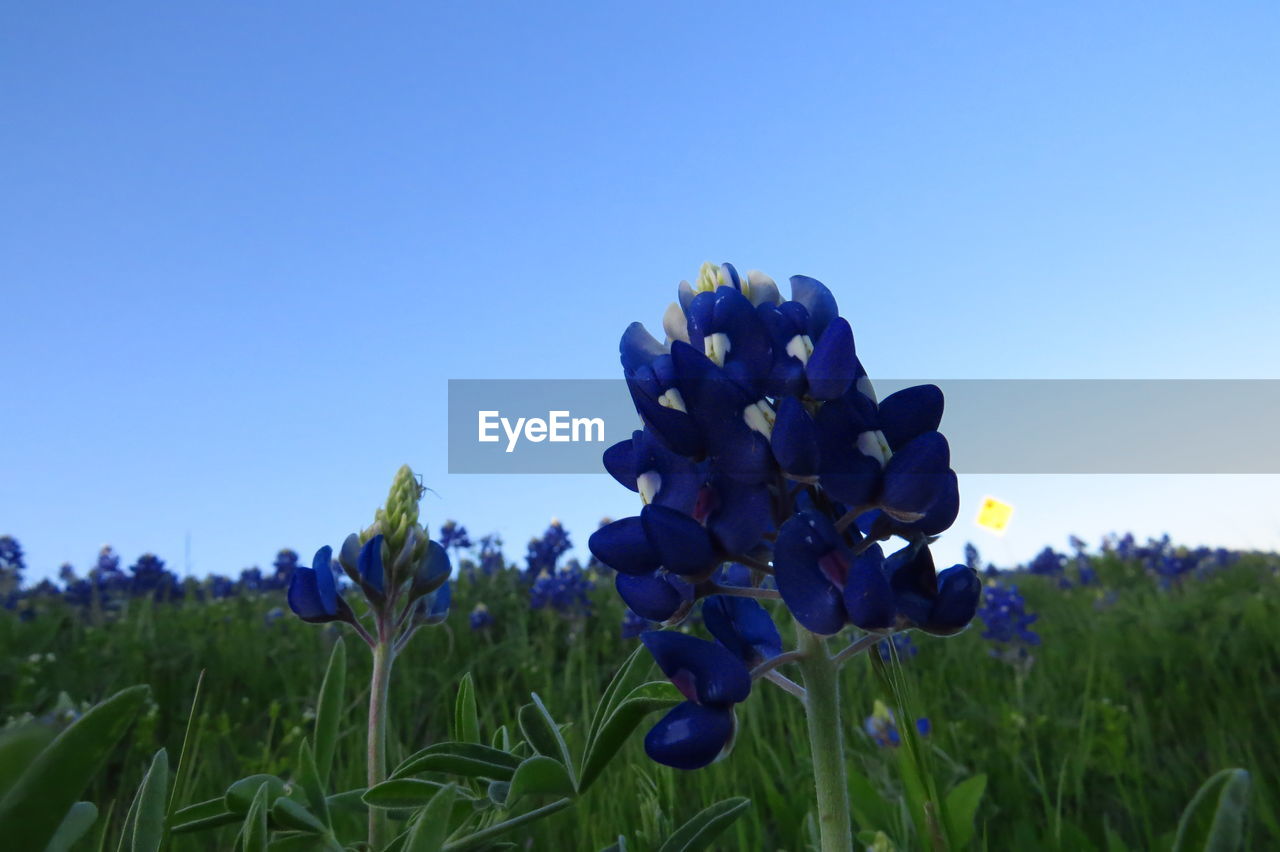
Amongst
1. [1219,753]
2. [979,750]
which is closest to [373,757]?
[979,750]

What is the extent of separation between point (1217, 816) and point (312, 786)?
1.24m

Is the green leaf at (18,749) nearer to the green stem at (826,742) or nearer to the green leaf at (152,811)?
the green leaf at (152,811)

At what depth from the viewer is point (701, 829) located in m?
1.22

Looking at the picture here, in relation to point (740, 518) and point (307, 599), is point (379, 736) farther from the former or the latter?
point (740, 518)

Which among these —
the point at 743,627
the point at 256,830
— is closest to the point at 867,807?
the point at 743,627

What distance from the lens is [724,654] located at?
3.85ft

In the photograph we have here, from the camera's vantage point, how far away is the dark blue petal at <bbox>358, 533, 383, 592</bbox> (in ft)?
Result: 5.98

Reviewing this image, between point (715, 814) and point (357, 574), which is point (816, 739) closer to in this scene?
point (715, 814)

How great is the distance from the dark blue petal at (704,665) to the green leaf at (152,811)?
0.62 metres

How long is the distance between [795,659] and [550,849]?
4.66ft

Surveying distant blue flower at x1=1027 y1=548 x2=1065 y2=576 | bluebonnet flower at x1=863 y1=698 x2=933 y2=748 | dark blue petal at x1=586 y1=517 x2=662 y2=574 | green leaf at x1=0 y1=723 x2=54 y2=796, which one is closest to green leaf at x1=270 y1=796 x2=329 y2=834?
green leaf at x1=0 y1=723 x2=54 y2=796

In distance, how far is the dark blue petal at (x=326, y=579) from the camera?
184 cm

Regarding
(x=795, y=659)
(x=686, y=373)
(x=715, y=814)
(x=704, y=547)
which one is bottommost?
(x=715, y=814)

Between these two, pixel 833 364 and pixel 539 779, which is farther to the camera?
pixel 833 364
